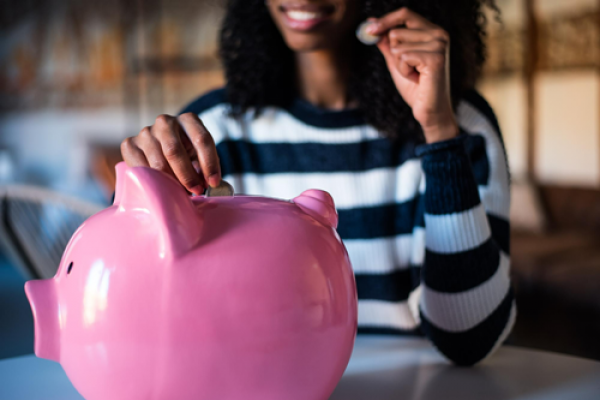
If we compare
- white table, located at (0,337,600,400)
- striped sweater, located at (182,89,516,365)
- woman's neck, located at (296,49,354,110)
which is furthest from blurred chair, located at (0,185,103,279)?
white table, located at (0,337,600,400)

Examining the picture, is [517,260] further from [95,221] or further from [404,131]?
[95,221]

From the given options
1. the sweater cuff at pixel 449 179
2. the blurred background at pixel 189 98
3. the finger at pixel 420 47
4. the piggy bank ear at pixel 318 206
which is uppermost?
the finger at pixel 420 47

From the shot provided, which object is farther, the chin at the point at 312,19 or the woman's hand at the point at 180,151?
the chin at the point at 312,19

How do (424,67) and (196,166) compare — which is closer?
(196,166)

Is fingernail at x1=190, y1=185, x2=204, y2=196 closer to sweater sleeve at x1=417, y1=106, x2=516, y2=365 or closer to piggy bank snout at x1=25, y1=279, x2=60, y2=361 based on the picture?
piggy bank snout at x1=25, y1=279, x2=60, y2=361

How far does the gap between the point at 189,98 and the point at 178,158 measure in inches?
167

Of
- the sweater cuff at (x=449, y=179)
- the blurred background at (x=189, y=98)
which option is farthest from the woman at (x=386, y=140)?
the blurred background at (x=189, y=98)

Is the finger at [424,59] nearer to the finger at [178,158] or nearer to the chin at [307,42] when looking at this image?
the chin at [307,42]

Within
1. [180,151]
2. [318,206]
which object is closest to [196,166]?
[180,151]

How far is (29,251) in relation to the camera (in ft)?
4.50

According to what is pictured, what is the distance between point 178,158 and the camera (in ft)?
1.80

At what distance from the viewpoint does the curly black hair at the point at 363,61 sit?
0.95 meters

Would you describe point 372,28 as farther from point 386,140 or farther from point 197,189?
point 197,189

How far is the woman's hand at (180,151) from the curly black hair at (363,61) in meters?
0.44
